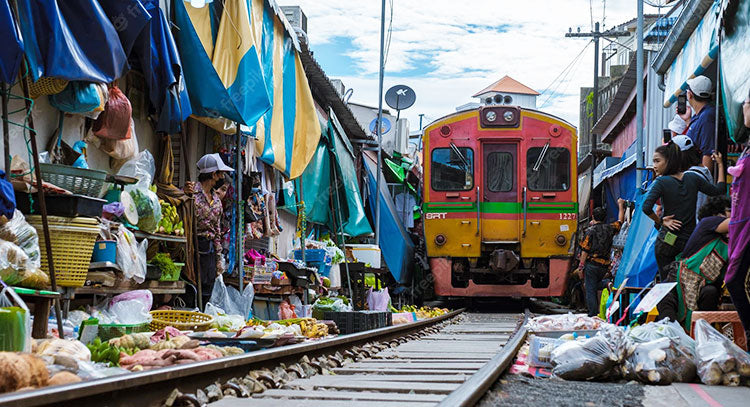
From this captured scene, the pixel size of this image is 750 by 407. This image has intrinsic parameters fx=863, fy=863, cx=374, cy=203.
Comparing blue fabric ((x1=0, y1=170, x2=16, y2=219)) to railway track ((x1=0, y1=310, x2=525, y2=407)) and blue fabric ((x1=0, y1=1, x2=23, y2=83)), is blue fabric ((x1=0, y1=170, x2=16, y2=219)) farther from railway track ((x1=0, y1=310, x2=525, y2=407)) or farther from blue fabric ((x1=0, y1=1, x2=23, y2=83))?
railway track ((x1=0, y1=310, x2=525, y2=407))

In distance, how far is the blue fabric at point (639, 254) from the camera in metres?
8.41

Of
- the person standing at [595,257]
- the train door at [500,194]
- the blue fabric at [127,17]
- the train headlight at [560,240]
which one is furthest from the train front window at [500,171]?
the blue fabric at [127,17]

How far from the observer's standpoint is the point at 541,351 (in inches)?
214

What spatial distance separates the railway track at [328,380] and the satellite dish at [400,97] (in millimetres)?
12354

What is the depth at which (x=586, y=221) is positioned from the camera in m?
23.0

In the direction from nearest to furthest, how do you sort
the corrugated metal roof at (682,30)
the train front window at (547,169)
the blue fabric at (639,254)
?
1. the corrugated metal roof at (682,30)
2. the blue fabric at (639,254)
3. the train front window at (547,169)

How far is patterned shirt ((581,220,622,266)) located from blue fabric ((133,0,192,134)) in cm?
603

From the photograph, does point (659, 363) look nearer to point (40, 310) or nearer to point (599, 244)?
point (40, 310)

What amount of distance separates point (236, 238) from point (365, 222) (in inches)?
261

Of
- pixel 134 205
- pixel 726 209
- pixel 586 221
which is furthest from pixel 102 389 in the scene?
pixel 586 221

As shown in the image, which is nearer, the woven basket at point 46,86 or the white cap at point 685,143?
the woven basket at point 46,86

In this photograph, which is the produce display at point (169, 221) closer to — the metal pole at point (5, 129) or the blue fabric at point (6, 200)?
the metal pole at point (5, 129)

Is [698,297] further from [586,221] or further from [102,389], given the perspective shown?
[586,221]

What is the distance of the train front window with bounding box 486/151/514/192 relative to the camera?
14492 millimetres
